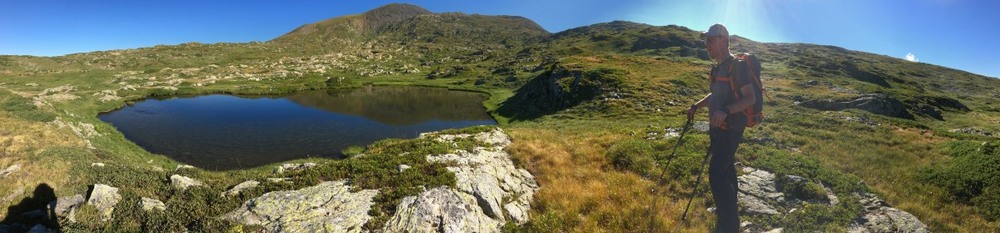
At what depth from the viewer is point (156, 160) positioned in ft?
99.0

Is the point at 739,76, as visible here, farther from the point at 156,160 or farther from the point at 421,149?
the point at 156,160

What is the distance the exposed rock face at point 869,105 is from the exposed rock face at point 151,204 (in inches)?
2137

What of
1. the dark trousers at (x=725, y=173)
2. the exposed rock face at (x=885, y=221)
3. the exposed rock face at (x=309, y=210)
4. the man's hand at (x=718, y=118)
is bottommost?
the exposed rock face at (x=885, y=221)

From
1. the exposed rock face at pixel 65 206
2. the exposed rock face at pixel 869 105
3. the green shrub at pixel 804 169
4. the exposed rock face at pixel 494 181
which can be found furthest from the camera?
the exposed rock face at pixel 869 105

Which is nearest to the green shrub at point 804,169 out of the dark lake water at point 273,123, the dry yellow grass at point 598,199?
the dry yellow grass at point 598,199

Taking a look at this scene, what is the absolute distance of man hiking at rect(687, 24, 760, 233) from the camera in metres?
8.12

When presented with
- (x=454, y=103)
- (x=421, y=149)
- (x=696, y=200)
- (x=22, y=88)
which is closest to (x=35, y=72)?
(x=22, y=88)

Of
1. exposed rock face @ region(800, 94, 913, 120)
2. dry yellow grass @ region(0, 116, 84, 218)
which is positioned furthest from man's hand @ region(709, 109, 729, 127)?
exposed rock face @ region(800, 94, 913, 120)

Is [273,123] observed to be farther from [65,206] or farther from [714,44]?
[714,44]

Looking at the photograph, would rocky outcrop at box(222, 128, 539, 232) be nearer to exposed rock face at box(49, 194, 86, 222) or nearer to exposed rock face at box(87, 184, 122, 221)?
exposed rock face at box(87, 184, 122, 221)

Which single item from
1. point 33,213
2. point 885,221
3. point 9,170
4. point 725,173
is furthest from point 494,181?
point 9,170

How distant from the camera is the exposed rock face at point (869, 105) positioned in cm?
4297

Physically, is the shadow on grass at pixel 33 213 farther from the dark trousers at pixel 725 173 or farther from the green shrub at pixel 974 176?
the green shrub at pixel 974 176

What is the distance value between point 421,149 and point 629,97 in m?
36.6
